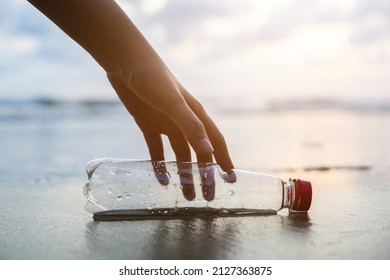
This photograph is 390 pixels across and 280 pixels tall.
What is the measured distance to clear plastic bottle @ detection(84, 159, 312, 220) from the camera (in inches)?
53.0

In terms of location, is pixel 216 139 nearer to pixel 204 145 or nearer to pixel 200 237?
pixel 204 145

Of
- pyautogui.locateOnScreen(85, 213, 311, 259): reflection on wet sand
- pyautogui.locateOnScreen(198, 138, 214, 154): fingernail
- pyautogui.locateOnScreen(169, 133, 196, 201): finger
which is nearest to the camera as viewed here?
pyautogui.locateOnScreen(85, 213, 311, 259): reflection on wet sand

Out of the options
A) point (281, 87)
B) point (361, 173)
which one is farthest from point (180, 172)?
point (281, 87)

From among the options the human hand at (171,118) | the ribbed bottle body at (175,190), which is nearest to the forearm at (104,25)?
the human hand at (171,118)

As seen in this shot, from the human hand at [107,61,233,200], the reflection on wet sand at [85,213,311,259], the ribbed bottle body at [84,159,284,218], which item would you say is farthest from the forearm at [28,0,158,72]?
the reflection on wet sand at [85,213,311,259]

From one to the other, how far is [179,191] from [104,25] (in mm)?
444

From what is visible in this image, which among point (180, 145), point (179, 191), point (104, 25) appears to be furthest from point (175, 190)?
point (104, 25)

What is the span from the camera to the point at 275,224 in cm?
124

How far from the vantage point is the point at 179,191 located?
1.39 metres

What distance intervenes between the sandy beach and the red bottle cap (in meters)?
0.03

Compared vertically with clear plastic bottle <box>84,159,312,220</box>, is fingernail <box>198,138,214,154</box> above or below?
above

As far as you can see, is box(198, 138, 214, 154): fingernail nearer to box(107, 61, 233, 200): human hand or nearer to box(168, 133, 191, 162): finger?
box(107, 61, 233, 200): human hand

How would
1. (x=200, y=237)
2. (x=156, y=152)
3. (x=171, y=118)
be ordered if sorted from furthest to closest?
(x=156, y=152), (x=171, y=118), (x=200, y=237)
